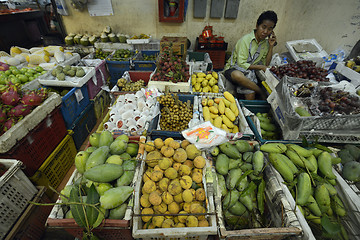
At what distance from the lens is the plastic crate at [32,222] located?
5.62 feet

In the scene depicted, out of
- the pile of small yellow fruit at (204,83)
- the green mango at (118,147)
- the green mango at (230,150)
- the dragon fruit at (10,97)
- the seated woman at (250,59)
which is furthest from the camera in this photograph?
the seated woman at (250,59)

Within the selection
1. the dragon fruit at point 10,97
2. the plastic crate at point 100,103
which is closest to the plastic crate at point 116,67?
the plastic crate at point 100,103

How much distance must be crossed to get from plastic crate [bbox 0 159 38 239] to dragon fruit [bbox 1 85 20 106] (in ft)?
2.52

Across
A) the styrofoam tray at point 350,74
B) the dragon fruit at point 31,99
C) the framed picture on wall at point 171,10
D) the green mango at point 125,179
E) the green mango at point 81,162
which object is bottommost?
the green mango at point 125,179

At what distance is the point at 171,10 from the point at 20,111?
466cm

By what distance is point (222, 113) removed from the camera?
2533 mm

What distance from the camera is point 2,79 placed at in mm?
2650

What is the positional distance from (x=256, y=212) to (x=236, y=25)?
18.3 feet

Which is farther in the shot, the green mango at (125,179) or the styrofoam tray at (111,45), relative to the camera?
the styrofoam tray at (111,45)

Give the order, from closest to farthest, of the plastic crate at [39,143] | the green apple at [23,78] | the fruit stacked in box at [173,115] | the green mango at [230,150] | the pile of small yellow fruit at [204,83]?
the green mango at [230,150] < the plastic crate at [39,143] < the fruit stacked in box at [173,115] < the green apple at [23,78] < the pile of small yellow fruit at [204,83]

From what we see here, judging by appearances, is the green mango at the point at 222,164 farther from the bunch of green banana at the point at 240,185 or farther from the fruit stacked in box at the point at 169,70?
the fruit stacked in box at the point at 169,70

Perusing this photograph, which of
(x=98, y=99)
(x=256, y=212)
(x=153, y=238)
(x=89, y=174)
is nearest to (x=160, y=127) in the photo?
(x=89, y=174)

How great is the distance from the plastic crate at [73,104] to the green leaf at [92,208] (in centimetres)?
193

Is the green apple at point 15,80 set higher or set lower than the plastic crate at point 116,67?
higher
